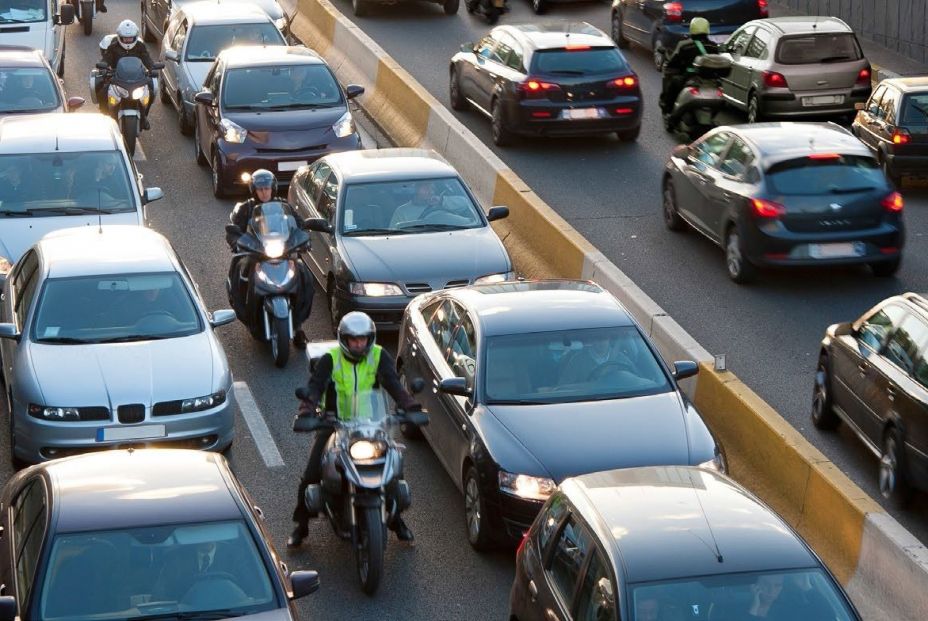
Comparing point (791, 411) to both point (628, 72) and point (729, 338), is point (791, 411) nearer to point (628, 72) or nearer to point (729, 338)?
point (729, 338)

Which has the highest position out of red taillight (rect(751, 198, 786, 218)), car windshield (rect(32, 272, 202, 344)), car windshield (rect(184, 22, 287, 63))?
car windshield (rect(32, 272, 202, 344))

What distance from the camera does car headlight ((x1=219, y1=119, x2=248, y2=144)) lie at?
22000mm

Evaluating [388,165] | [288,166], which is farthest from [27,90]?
[388,165]

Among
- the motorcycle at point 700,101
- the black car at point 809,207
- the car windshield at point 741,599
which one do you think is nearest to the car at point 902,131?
the black car at point 809,207

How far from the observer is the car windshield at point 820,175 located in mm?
18281

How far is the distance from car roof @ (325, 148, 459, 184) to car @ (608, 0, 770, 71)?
10.5 metres

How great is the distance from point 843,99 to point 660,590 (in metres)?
17.1

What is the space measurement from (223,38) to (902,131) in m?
9.87

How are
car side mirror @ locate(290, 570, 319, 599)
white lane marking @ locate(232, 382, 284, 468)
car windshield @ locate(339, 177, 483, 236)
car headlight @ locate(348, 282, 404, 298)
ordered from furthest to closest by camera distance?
car windshield @ locate(339, 177, 483, 236) → car headlight @ locate(348, 282, 404, 298) → white lane marking @ locate(232, 382, 284, 468) → car side mirror @ locate(290, 570, 319, 599)

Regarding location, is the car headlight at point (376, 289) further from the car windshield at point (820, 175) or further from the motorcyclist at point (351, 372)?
the motorcyclist at point (351, 372)

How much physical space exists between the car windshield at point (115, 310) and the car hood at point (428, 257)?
9.72 feet

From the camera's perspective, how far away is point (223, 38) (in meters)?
26.1

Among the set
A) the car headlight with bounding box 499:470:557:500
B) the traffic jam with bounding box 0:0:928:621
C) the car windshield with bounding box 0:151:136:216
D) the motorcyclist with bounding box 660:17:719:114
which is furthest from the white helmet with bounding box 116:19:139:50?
the car headlight with bounding box 499:470:557:500

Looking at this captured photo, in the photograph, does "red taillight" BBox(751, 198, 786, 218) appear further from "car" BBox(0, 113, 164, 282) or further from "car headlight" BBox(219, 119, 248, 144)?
"car headlight" BBox(219, 119, 248, 144)
